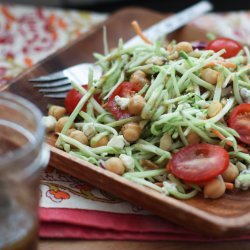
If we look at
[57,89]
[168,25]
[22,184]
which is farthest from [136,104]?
[168,25]

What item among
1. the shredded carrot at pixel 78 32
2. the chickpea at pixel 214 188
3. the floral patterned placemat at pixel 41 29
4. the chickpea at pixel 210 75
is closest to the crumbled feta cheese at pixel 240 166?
the chickpea at pixel 214 188

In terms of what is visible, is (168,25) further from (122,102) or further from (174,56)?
(122,102)

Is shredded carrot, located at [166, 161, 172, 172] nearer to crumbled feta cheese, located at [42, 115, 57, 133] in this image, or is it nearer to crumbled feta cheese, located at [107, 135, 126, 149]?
crumbled feta cheese, located at [107, 135, 126, 149]

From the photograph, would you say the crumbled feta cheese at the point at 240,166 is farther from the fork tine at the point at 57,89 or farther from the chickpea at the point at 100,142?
the fork tine at the point at 57,89

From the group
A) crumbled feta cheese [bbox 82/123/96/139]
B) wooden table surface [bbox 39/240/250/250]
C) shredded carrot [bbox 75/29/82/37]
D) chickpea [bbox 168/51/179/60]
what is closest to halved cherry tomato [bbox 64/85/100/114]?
crumbled feta cheese [bbox 82/123/96/139]

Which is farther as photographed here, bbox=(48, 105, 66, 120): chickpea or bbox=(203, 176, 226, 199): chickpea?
bbox=(48, 105, 66, 120): chickpea

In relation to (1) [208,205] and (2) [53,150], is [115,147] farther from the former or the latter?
(1) [208,205]
